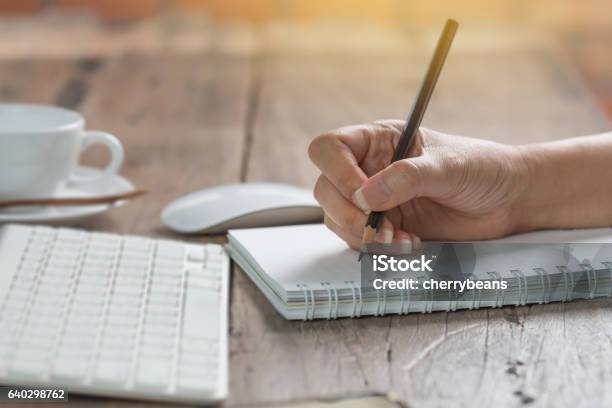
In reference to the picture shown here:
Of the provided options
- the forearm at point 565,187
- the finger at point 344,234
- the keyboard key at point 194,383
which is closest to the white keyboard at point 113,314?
the keyboard key at point 194,383

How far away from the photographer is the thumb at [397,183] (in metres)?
0.83

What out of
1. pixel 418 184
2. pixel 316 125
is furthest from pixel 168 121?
pixel 418 184

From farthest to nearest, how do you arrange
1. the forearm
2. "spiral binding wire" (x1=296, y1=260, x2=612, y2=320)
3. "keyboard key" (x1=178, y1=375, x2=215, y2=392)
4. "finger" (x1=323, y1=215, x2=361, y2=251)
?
1. the forearm
2. "finger" (x1=323, y1=215, x2=361, y2=251)
3. "spiral binding wire" (x1=296, y1=260, x2=612, y2=320)
4. "keyboard key" (x1=178, y1=375, x2=215, y2=392)

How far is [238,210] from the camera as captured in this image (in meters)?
1.02

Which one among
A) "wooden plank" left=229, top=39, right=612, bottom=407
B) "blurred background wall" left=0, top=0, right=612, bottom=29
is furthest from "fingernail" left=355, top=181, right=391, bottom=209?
"blurred background wall" left=0, top=0, right=612, bottom=29

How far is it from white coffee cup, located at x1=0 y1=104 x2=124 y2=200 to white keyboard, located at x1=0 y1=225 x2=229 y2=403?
0.44ft

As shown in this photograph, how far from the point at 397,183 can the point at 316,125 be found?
0.77m

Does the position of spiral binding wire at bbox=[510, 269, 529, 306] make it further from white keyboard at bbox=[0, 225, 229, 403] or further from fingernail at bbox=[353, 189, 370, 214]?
white keyboard at bbox=[0, 225, 229, 403]

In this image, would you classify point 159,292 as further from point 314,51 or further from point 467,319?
point 314,51

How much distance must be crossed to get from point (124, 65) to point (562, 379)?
1.49 meters

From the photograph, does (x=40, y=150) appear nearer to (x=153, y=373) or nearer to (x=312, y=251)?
(x=312, y=251)

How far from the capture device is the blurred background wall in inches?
114

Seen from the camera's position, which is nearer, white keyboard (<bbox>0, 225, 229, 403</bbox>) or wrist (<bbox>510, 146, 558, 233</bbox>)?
white keyboard (<bbox>0, 225, 229, 403</bbox>)

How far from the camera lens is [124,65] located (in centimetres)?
199
